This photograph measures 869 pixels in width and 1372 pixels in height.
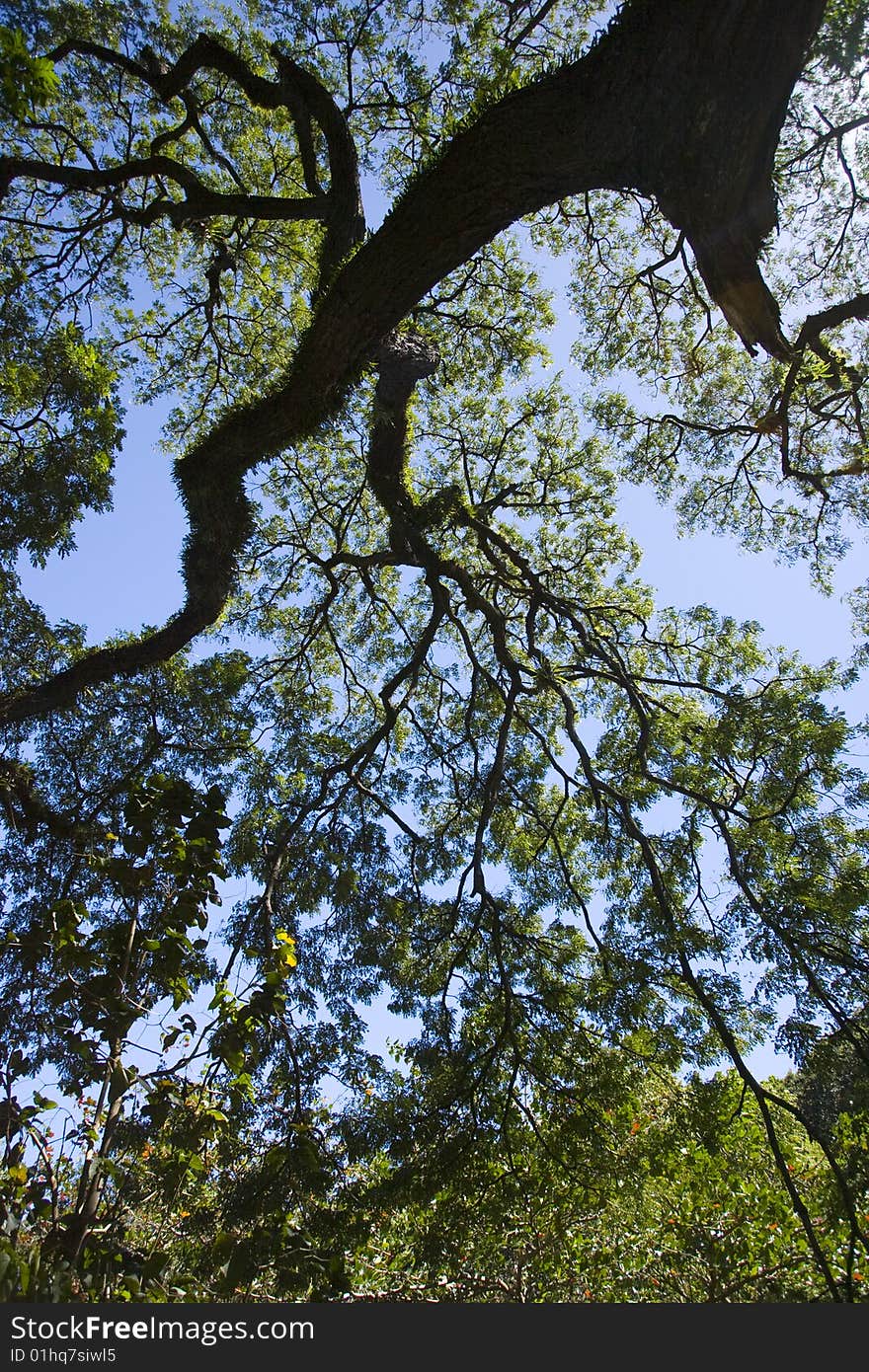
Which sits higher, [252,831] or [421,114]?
[421,114]

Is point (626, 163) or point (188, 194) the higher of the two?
point (188, 194)

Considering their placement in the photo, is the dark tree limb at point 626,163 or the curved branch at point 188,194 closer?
the dark tree limb at point 626,163

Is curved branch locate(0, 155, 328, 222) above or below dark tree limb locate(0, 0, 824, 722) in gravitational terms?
above

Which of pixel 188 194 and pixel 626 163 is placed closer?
pixel 626 163

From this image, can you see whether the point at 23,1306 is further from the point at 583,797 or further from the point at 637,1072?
the point at 583,797

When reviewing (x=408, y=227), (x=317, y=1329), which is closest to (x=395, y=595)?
(x=408, y=227)

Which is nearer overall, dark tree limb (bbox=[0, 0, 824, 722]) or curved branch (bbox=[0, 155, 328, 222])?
dark tree limb (bbox=[0, 0, 824, 722])

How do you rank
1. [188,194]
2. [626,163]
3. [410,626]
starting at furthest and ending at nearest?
[410,626] → [188,194] → [626,163]

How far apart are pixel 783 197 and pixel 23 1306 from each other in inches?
291

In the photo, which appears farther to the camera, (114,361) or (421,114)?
(114,361)

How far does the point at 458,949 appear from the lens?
504 cm

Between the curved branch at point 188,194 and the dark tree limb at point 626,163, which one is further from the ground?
the curved branch at point 188,194

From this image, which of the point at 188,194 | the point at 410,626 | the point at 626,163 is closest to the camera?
the point at 626,163

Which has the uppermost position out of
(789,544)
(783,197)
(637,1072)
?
→ (783,197)
